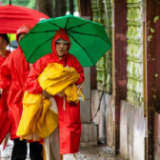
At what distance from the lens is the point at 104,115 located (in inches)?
446

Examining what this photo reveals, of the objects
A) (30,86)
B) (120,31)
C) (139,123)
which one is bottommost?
(139,123)

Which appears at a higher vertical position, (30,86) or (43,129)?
(30,86)

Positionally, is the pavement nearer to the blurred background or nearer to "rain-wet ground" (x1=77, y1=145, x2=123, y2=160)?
"rain-wet ground" (x1=77, y1=145, x2=123, y2=160)

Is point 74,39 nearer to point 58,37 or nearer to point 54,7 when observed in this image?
point 58,37

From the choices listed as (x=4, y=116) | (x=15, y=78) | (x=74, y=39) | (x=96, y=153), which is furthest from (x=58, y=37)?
(x=96, y=153)

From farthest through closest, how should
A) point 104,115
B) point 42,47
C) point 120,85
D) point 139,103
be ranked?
point 104,115 < point 120,85 < point 139,103 < point 42,47

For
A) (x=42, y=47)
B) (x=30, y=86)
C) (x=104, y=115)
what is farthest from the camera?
(x=104, y=115)

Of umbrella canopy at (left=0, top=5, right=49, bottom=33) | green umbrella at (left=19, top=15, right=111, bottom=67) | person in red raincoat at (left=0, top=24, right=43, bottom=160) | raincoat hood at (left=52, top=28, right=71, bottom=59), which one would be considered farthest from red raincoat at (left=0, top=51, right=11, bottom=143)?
umbrella canopy at (left=0, top=5, right=49, bottom=33)

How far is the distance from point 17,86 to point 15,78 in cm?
11

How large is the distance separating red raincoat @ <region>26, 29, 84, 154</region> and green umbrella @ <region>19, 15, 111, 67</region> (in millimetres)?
244

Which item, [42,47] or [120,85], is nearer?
[42,47]

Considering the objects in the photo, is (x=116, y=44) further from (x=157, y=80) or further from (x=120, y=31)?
(x=157, y=80)

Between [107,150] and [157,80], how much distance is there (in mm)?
2663

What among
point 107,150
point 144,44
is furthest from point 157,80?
point 107,150
